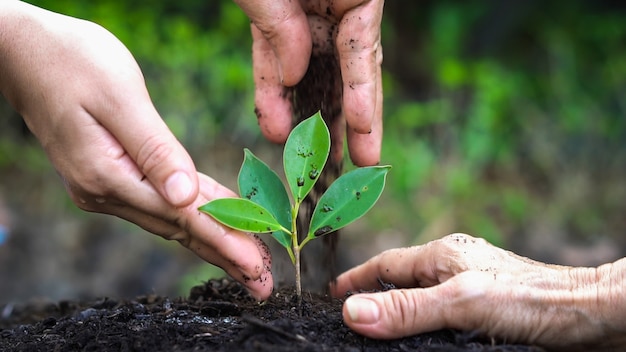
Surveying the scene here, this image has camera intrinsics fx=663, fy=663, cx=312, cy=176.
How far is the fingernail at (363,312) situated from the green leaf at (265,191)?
11.3 inches

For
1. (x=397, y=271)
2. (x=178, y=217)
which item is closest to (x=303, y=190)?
(x=178, y=217)

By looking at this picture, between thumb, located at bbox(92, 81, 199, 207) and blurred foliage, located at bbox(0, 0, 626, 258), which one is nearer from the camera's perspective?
thumb, located at bbox(92, 81, 199, 207)

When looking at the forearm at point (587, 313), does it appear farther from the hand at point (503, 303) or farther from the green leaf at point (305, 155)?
the green leaf at point (305, 155)

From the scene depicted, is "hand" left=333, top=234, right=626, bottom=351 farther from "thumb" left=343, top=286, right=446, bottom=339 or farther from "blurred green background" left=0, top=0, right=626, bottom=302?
"blurred green background" left=0, top=0, right=626, bottom=302

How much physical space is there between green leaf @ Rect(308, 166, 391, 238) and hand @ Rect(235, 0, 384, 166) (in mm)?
318

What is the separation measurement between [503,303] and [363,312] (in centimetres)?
26

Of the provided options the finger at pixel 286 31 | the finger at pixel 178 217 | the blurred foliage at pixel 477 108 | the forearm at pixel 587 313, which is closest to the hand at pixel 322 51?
the finger at pixel 286 31

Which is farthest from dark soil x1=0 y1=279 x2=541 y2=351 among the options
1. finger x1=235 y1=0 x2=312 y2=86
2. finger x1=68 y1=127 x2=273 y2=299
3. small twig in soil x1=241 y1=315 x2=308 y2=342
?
finger x1=235 y1=0 x2=312 y2=86

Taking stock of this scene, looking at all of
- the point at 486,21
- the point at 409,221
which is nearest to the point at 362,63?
the point at 409,221

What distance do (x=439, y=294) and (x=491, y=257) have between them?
0.90 feet

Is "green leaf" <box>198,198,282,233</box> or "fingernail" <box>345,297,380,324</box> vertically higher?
"green leaf" <box>198,198,282,233</box>

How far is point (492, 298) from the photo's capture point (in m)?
Result: 1.18

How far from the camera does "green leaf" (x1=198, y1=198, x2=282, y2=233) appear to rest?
1.24 metres

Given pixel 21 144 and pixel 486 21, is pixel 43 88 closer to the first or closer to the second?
pixel 21 144
